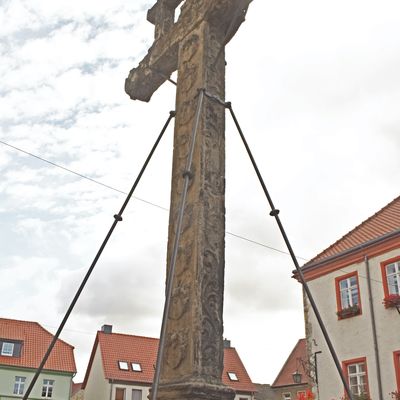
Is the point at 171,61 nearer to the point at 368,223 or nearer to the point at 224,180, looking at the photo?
the point at 224,180

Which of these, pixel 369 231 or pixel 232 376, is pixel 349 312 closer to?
A: pixel 369 231

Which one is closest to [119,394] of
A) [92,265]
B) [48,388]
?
[48,388]

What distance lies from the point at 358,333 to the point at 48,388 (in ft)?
61.5

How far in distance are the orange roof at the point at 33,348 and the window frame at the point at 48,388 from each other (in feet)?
2.19

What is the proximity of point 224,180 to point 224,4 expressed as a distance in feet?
4.06

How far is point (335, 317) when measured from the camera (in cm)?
1533

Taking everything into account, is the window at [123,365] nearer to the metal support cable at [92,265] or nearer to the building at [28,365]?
the building at [28,365]

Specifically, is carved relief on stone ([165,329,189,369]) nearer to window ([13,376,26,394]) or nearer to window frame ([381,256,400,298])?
window frame ([381,256,400,298])

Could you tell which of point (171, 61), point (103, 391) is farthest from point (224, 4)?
point (103, 391)

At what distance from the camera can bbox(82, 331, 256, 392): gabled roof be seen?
26719mm

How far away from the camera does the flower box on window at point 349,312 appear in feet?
47.8

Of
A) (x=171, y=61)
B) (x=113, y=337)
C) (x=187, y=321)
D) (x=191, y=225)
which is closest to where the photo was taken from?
(x=187, y=321)

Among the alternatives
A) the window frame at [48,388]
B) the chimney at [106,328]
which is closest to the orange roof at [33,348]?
the window frame at [48,388]

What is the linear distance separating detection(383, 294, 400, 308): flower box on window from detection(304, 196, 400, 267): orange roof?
5.89ft
